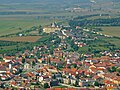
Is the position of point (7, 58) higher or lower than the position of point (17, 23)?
higher

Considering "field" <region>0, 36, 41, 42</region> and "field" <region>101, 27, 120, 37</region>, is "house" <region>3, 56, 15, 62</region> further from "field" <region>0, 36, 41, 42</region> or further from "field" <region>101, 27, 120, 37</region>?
"field" <region>101, 27, 120, 37</region>

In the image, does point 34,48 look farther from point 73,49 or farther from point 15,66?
point 15,66

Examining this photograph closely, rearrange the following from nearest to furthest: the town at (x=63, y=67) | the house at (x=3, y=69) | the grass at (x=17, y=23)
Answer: the town at (x=63, y=67), the house at (x=3, y=69), the grass at (x=17, y=23)

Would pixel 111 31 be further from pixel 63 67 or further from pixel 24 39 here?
pixel 63 67

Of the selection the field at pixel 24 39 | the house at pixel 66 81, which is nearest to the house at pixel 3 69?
the house at pixel 66 81

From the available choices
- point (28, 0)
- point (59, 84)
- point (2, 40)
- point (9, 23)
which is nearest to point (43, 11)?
point (9, 23)

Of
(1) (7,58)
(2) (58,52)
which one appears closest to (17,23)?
(2) (58,52)

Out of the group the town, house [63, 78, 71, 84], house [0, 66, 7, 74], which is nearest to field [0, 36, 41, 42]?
the town

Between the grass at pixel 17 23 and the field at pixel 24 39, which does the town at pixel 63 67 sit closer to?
the field at pixel 24 39

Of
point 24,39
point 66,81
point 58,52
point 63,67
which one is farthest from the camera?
point 24,39
